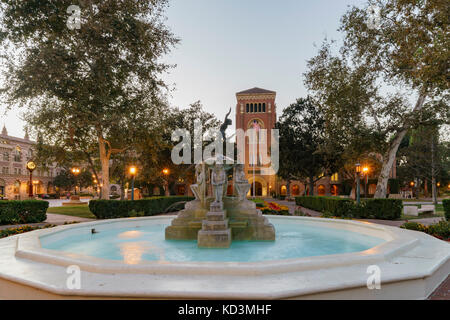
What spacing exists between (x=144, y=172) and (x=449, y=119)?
28766 millimetres

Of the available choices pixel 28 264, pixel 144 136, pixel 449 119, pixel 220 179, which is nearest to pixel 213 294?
pixel 28 264

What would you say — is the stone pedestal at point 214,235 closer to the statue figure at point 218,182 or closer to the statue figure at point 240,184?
the statue figure at point 218,182

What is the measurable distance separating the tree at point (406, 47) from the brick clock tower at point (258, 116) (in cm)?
3608

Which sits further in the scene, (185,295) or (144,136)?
(144,136)

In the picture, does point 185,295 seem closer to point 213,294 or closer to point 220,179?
point 213,294

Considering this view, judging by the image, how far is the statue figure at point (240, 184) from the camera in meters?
9.18

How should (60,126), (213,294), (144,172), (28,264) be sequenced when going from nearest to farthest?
(213,294), (28,264), (60,126), (144,172)

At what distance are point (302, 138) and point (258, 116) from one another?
72.4ft

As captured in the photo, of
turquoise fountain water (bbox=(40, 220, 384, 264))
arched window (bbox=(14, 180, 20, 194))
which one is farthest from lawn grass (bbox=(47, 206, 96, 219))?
arched window (bbox=(14, 180, 20, 194))

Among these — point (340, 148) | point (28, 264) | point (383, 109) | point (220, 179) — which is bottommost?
point (28, 264)

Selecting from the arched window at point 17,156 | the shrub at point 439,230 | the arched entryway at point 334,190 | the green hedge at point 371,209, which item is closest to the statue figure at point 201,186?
the shrub at point 439,230

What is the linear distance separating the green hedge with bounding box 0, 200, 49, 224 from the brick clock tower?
44.3 metres

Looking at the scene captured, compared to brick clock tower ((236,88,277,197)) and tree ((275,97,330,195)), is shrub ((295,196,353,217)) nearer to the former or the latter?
tree ((275,97,330,195))

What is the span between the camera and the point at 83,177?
204 feet
